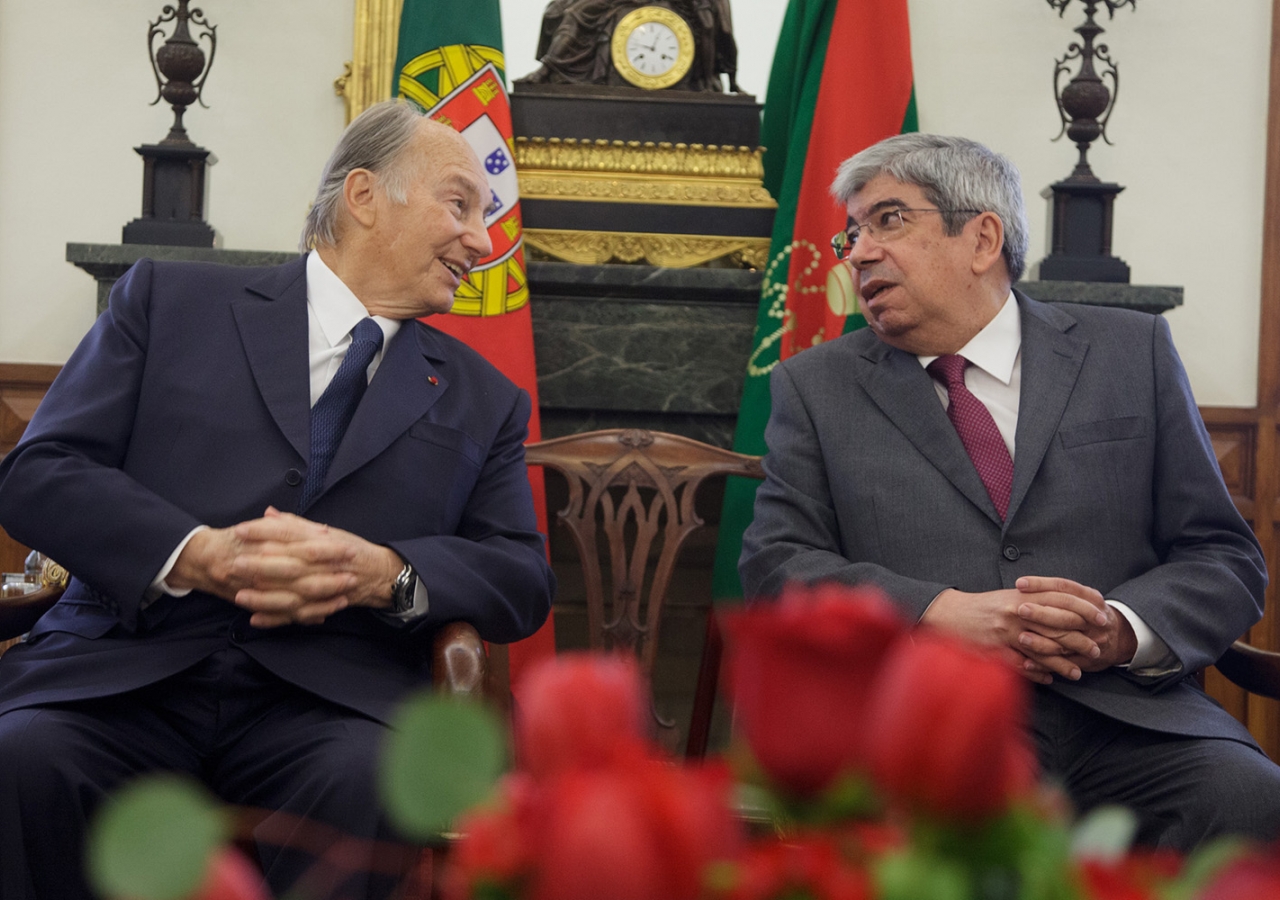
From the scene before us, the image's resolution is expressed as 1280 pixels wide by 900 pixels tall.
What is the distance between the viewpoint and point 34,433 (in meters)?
1.93

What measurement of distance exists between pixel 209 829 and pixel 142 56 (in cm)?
355

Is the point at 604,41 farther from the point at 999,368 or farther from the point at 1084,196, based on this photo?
the point at 999,368

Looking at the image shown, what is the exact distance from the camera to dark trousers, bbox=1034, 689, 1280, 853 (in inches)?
71.9

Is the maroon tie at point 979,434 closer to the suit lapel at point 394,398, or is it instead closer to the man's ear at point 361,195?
the suit lapel at point 394,398

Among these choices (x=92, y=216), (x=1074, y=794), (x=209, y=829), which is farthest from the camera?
(x=92, y=216)

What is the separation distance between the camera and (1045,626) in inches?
75.6

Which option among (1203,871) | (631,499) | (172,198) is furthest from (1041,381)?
(172,198)

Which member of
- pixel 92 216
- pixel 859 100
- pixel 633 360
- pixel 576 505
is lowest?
pixel 576 505

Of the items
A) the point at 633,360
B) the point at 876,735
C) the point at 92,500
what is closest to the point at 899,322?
the point at 633,360

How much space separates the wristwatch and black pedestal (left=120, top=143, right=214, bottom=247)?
169cm

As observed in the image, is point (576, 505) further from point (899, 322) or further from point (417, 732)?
point (417, 732)

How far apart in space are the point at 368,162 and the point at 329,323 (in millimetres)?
321

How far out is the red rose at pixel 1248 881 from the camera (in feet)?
1.10

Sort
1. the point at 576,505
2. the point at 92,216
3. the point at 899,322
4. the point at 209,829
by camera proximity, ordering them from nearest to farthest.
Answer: the point at 209,829
the point at 899,322
the point at 576,505
the point at 92,216
